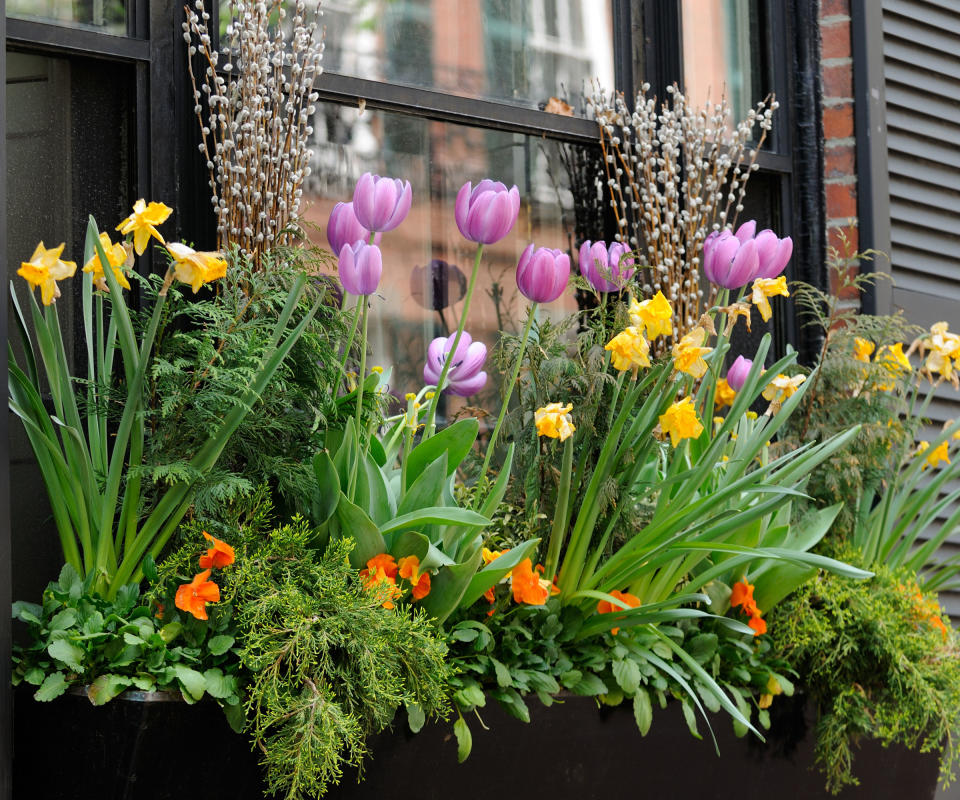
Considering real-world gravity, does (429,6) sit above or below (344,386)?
above

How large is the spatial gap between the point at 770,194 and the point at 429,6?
1.03 m

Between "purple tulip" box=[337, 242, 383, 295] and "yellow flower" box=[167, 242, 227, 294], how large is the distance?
22cm

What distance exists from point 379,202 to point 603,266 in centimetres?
48

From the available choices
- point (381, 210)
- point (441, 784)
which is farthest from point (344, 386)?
point (441, 784)

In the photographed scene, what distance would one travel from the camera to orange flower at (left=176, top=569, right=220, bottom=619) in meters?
1.58

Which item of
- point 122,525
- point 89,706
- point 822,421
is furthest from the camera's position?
point 822,421

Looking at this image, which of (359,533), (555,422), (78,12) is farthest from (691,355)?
(78,12)

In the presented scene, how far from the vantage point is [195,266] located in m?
1.62

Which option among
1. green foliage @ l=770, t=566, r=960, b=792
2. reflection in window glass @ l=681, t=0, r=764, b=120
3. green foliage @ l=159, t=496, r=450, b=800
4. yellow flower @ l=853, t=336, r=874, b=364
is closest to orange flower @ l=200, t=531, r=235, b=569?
green foliage @ l=159, t=496, r=450, b=800

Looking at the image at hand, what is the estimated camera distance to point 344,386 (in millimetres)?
2111

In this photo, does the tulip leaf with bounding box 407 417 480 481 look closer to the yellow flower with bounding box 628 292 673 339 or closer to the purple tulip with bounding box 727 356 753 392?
the yellow flower with bounding box 628 292 673 339

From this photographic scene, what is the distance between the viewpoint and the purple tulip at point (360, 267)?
1.77 m

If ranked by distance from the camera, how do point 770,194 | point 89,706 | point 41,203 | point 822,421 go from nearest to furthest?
point 89,706 < point 41,203 < point 822,421 < point 770,194

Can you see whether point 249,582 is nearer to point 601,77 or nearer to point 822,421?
point 822,421
